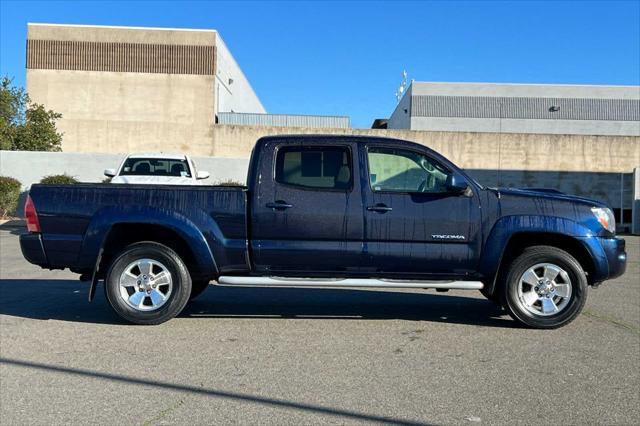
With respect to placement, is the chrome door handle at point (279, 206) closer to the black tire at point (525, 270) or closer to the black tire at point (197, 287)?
the black tire at point (197, 287)

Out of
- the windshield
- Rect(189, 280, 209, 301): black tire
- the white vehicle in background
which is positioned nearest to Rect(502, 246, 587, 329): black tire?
Rect(189, 280, 209, 301): black tire

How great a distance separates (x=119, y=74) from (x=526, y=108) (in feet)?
101

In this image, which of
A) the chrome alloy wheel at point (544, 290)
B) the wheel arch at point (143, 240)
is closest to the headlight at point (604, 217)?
the chrome alloy wheel at point (544, 290)

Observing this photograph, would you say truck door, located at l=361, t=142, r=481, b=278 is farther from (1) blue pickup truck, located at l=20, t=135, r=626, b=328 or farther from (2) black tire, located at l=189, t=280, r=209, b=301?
(2) black tire, located at l=189, t=280, r=209, b=301

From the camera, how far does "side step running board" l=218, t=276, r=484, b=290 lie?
20.3ft

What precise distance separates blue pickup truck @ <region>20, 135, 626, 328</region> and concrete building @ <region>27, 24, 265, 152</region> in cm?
3447

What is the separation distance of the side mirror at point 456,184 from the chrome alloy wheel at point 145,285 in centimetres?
311

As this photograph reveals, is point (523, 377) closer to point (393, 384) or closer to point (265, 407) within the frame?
point (393, 384)

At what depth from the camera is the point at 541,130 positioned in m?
46.8

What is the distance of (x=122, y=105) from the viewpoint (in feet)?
131

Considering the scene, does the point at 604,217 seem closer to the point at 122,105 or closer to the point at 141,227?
the point at 141,227

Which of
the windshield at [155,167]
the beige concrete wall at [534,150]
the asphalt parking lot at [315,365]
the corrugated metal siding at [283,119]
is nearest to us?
the asphalt parking lot at [315,365]

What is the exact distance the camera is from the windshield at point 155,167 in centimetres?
1430

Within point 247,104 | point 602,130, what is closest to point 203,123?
point 247,104
